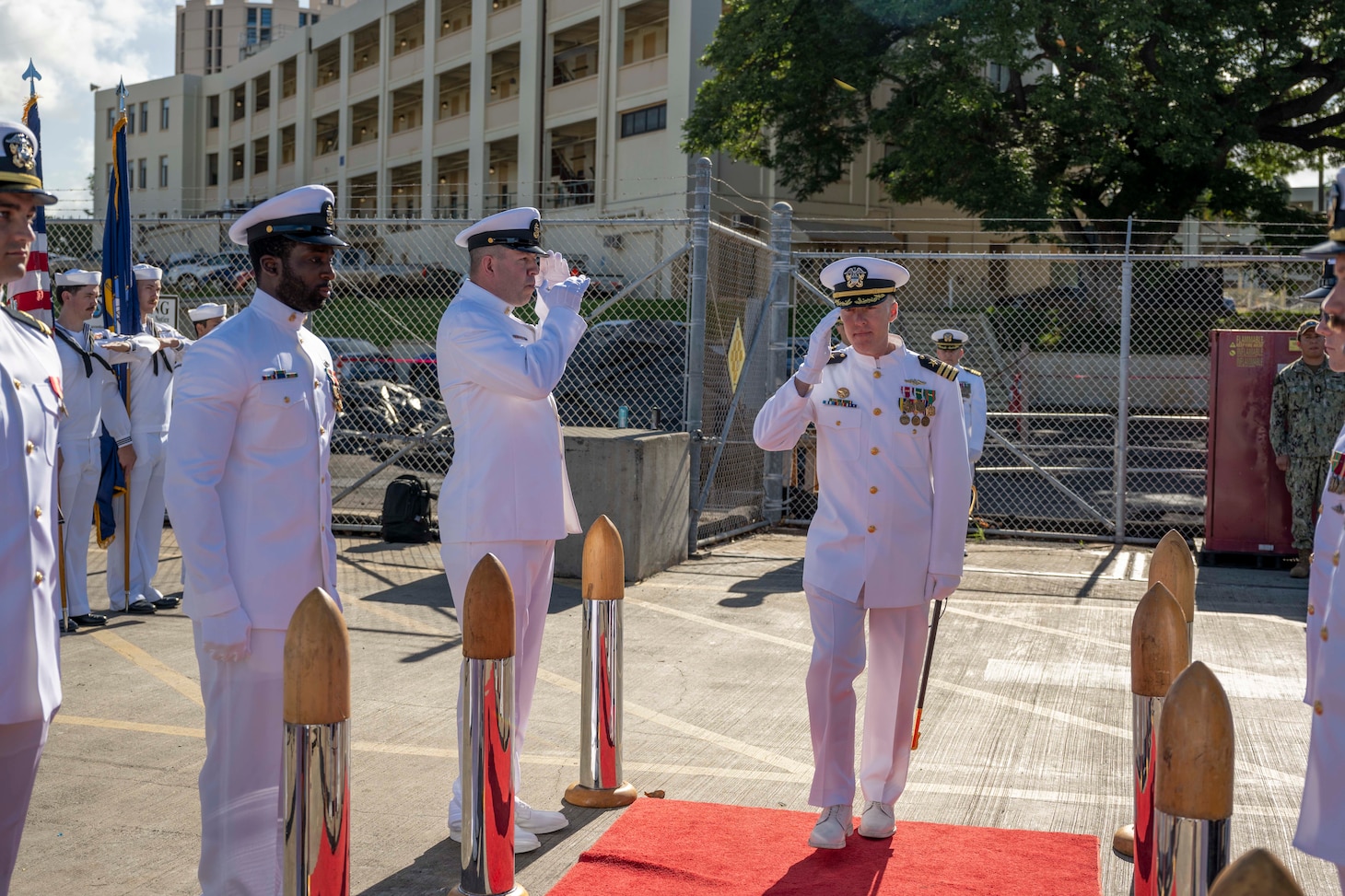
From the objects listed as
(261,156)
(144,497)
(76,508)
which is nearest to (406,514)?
(144,497)

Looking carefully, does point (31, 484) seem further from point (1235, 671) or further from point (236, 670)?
point (1235, 671)

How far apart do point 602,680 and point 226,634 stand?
1895mm

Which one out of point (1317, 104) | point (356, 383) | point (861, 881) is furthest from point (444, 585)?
point (1317, 104)

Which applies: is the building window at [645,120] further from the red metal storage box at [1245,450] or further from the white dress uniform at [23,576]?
the white dress uniform at [23,576]

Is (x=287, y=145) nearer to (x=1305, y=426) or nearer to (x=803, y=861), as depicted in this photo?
(x=1305, y=426)

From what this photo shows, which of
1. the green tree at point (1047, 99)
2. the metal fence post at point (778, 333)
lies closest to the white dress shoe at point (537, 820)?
the metal fence post at point (778, 333)

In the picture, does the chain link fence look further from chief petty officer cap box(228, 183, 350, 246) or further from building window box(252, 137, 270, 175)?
building window box(252, 137, 270, 175)

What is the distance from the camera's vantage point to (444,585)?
9.30 metres

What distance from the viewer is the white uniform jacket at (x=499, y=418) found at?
455 cm

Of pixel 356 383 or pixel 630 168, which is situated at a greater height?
pixel 630 168

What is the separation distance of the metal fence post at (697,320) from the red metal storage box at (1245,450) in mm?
4452

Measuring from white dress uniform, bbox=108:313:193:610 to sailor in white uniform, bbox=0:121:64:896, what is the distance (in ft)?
19.4

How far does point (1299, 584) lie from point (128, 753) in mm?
8666

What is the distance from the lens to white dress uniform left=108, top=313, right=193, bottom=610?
8.57 metres
